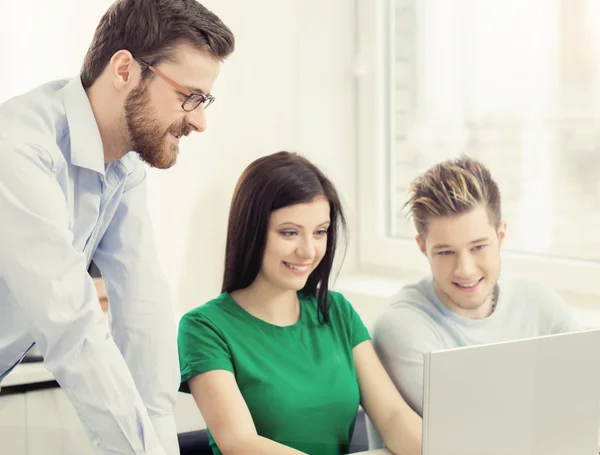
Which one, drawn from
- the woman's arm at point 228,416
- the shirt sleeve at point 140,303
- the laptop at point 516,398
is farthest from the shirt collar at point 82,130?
the laptop at point 516,398

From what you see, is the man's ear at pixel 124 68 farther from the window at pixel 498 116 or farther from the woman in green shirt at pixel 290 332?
the window at pixel 498 116

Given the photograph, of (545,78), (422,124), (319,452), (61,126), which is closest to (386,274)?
(422,124)

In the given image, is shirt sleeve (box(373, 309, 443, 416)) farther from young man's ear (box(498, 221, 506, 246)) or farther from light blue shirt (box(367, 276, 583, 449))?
young man's ear (box(498, 221, 506, 246))

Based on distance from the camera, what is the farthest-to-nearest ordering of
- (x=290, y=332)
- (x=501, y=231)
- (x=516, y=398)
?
1. (x=501, y=231)
2. (x=290, y=332)
3. (x=516, y=398)

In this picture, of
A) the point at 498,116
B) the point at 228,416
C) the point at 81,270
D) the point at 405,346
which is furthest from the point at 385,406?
the point at 498,116

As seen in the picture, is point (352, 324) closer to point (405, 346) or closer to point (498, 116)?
point (405, 346)

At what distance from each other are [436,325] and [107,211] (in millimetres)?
597

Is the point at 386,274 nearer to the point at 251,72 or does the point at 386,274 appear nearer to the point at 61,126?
the point at 251,72

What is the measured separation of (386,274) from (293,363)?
63cm

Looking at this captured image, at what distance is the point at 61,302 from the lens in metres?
0.81

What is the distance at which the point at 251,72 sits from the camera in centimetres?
152

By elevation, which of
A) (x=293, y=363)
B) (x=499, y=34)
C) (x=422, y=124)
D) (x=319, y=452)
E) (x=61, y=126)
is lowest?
(x=319, y=452)

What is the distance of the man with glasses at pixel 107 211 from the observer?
82cm

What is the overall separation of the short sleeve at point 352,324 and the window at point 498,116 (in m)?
Answer: 0.53
